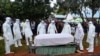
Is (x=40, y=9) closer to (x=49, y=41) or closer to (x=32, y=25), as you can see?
(x=32, y=25)

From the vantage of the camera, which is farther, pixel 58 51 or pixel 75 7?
pixel 75 7

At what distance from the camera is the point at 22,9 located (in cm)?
2603

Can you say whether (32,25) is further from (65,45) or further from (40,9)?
(65,45)

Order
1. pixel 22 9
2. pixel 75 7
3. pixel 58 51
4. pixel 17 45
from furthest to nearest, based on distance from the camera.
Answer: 1. pixel 75 7
2. pixel 22 9
3. pixel 17 45
4. pixel 58 51

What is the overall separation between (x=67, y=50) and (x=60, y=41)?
0.63 meters

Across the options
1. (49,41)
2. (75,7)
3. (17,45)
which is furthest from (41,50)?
(75,7)

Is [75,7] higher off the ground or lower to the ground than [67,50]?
higher

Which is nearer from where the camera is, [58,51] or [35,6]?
[58,51]

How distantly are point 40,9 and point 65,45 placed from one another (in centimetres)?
1081

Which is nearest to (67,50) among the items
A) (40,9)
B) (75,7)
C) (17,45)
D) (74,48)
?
(74,48)

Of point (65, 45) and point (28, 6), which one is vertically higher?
point (28, 6)

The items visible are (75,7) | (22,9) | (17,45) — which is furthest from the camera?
(75,7)

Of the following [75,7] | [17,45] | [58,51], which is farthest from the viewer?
[75,7]

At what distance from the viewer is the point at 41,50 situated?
50.7ft
